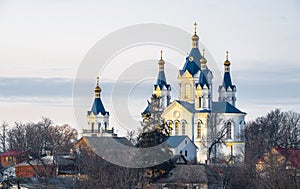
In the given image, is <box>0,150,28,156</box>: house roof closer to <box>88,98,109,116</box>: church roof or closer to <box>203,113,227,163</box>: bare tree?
<box>88,98,109,116</box>: church roof

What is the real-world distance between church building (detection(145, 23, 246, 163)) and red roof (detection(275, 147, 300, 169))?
8.43 metres

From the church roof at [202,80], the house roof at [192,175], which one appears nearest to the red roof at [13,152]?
the church roof at [202,80]

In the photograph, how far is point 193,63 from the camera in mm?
76750

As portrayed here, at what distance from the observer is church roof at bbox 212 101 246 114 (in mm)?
74438

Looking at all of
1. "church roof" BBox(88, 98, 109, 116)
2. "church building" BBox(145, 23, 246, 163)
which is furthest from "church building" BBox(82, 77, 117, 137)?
"church building" BBox(145, 23, 246, 163)

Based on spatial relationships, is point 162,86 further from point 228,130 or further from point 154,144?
point 154,144

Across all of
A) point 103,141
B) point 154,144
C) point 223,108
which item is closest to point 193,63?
point 223,108

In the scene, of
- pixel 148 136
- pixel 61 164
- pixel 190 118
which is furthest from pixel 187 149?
pixel 148 136

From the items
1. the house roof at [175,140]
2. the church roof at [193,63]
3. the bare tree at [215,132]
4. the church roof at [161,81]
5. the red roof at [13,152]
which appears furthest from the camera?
the church roof at [161,81]

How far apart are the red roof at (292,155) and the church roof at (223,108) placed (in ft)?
33.3

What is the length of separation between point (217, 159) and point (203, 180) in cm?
1457

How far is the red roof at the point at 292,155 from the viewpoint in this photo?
5769 centimetres

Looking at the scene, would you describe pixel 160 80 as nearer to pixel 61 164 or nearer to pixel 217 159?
pixel 217 159

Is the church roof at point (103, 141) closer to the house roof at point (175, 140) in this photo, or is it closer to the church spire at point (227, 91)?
the house roof at point (175, 140)
